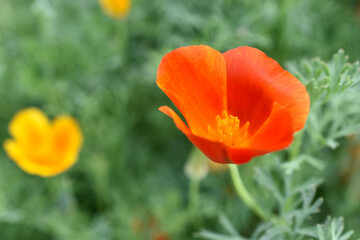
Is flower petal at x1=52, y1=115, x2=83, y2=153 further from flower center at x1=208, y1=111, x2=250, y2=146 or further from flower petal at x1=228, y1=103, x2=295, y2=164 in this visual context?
flower petal at x1=228, y1=103, x2=295, y2=164

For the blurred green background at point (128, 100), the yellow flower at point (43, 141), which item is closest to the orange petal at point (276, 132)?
the blurred green background at point (128, 100)

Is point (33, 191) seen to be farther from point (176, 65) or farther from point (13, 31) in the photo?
point (176, 65)

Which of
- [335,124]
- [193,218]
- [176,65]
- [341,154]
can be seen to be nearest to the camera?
[176,65]

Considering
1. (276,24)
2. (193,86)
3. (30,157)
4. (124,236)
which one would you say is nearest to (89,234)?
(124,236)

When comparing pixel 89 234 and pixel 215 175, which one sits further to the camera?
pixel 215 175

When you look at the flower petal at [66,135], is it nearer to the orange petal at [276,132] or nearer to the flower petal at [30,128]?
the flower petal at [30,128]

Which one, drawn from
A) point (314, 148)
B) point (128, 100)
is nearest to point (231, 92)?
point (314, 148)

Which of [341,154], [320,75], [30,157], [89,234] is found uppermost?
[30,157]
